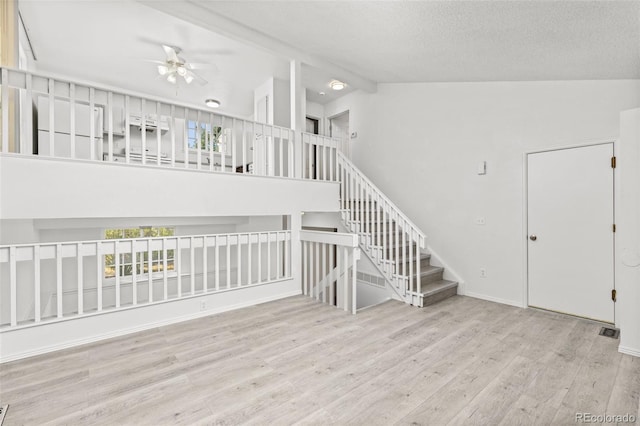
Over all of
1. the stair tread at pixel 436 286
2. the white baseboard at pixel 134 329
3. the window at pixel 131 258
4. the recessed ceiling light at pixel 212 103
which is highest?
the recessed ceiling light at pixel 212 103

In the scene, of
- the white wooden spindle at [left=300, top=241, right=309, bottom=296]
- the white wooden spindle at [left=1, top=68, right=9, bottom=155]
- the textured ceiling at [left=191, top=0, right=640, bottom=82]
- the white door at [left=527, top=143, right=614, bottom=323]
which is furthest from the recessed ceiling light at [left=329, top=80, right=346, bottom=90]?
the white wooden spindle at [left=1, top=68, right=9, bottom=155]

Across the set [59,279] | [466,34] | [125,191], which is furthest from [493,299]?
[59,279]

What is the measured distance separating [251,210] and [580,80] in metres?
4.30

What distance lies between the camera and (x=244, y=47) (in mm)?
4594

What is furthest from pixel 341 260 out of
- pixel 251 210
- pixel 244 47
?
pixel 244 47

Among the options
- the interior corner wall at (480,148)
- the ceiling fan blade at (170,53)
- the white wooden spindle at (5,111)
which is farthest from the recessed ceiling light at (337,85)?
the white wooden spindle at (5,111)

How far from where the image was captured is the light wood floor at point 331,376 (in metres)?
1.87

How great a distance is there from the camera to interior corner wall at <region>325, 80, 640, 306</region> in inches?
142

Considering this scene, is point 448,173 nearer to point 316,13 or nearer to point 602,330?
point 602,330

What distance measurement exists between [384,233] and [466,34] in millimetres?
2605

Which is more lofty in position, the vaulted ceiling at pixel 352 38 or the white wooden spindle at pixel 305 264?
the vaulted ceiling at pixel 352 38

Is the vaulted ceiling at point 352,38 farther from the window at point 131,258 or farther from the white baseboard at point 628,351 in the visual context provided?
the window at point 131,258

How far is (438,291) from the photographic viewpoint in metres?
4.21

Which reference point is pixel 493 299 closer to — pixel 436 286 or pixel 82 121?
pixel 436 286
